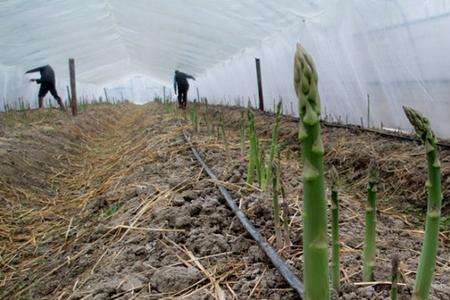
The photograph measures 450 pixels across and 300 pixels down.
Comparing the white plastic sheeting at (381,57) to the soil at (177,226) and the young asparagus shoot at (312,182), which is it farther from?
the young asparagus shoot at (312,182)

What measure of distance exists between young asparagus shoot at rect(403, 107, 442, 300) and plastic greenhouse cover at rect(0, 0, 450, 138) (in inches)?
126

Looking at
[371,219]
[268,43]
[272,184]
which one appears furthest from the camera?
[268,43]

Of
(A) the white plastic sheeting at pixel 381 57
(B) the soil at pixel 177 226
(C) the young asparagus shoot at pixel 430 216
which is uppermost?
(A) the white plastic sheeting at pixel 381 57

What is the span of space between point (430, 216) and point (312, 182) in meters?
0.21

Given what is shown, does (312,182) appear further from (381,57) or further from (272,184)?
(381,57)

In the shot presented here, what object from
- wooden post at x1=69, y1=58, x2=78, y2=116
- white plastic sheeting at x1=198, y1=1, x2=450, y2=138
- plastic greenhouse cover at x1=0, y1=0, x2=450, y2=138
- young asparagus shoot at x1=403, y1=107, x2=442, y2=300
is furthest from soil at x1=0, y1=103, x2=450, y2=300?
wooden post at x1=69, y1=58, x2=78, y2=116

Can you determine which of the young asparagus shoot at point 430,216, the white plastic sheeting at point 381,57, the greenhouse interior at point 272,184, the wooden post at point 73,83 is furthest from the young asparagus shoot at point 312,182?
the wooden post at point 73,83

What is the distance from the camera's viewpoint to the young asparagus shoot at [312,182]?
53 cm

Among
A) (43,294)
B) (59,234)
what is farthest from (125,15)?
(43,294)

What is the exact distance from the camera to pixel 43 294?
1.37 meters

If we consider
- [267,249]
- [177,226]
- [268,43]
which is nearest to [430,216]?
[267,249]

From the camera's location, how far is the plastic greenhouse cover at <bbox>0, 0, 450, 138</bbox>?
3.65m

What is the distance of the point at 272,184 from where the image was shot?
4.67 ft

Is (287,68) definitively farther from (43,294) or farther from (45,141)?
(43,294)
